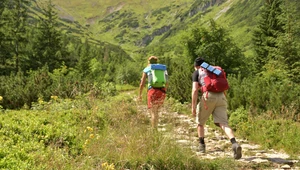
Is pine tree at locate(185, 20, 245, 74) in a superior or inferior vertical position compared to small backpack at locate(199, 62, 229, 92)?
superior

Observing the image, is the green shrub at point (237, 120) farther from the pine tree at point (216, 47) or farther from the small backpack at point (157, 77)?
the pine tree at point (216, 47)

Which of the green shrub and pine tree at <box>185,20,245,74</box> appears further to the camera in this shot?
pine tree at <box>185,20,245,74</box>

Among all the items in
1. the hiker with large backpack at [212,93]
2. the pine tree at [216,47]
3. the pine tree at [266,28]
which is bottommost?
the hiker with large backpack at [212,93]

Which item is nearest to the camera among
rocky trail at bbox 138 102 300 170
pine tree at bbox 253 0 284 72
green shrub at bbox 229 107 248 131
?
rocky trail at bbox 138 102 300 170

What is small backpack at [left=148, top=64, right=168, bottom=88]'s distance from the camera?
6684mm

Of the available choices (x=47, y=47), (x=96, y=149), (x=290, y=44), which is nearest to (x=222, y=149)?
(x=96, y=149)

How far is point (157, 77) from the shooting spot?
6715mm

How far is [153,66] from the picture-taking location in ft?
22.5

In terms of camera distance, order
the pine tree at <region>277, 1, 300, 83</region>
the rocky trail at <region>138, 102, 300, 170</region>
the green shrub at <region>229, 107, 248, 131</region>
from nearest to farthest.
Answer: the rocky trail at <region>138, 102, 300, 170</region> < the green shrub at <region>229, 107, 248, 131</region> < the pine tree at <region>277, 1, 300, 83</region>

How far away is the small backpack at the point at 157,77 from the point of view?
668 cm

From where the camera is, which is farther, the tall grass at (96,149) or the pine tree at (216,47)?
the pine tree at (216,47)

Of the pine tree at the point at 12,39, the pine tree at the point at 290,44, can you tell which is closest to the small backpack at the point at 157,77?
the pine tree at the point at 290,44

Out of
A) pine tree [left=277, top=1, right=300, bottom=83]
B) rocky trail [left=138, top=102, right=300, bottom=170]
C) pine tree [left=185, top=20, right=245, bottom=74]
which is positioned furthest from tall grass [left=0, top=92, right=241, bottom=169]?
pine tree [left=277, top=1, right=300, bottom=83]

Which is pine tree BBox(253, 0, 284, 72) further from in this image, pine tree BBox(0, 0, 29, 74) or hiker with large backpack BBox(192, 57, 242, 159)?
pine tree BBox(0, 0, 29, 74)
